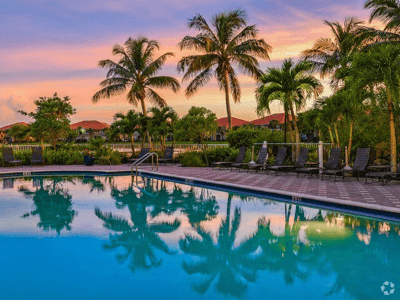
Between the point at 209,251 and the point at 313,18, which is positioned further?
the point at 313,18

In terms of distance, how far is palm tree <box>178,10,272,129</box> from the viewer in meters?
23.9

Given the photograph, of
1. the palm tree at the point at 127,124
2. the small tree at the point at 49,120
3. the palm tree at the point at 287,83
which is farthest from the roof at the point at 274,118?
the small tree at the point at 49,120

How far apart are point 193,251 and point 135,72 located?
23.6 metres

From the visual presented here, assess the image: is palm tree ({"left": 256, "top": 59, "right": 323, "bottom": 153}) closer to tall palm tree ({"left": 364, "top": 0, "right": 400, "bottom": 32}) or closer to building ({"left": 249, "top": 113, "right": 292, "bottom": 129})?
building ({"left": 249, "top": 113, "right": 292, "bottom": 129})

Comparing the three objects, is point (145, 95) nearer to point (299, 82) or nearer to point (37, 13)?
point (37, 13)

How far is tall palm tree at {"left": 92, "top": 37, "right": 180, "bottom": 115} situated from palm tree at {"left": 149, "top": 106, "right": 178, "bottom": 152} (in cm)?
622

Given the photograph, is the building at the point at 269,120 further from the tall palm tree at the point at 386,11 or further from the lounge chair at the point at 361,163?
the tall palm tree at the point at 386,11

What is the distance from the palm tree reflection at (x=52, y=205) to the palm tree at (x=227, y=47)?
13.0m

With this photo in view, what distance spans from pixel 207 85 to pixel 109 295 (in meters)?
21.6

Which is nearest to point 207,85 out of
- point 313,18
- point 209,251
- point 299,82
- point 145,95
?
point 145,95

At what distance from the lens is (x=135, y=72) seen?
91.5 feet

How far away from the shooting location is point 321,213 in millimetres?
8203

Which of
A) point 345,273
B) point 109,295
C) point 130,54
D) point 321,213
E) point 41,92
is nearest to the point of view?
point 109,295

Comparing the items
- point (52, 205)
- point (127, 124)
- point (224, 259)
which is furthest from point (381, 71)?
point (127, 124)
